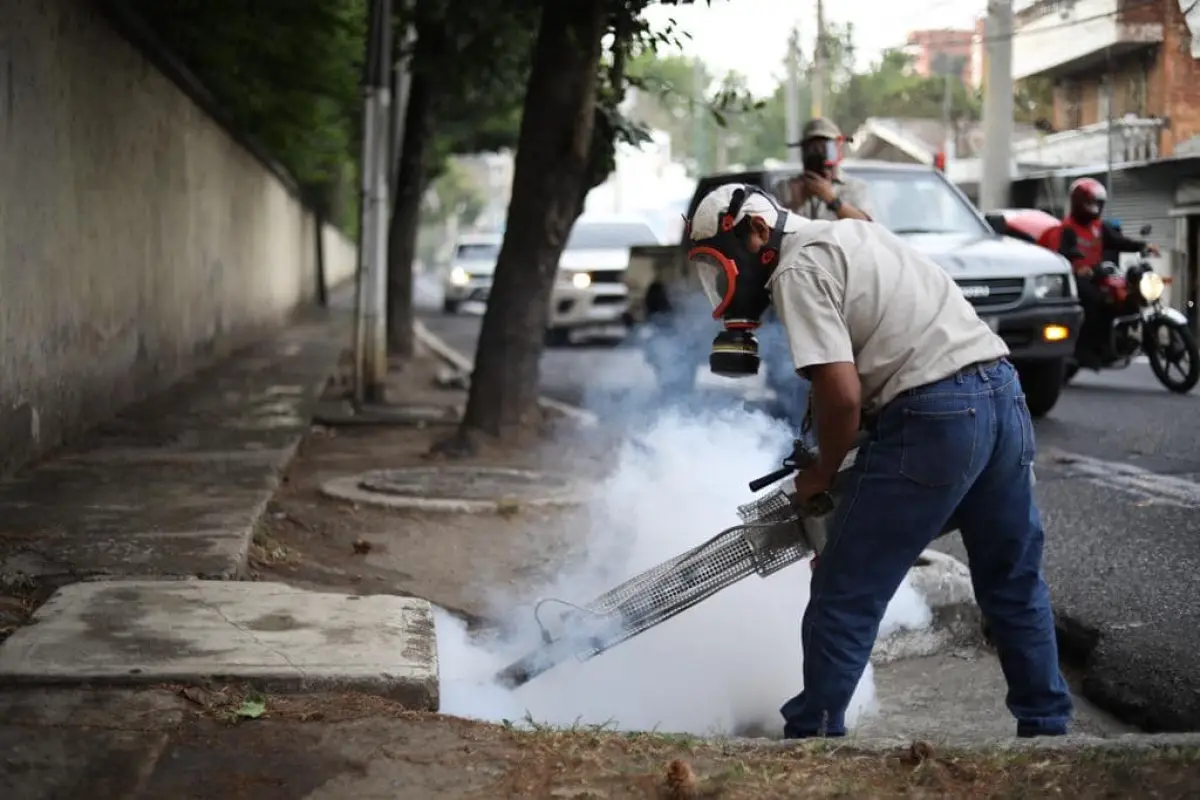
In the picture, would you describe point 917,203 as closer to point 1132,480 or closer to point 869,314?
point 1132,480

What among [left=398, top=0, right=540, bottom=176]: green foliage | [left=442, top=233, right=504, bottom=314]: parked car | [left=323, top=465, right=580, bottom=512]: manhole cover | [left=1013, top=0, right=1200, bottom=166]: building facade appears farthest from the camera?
[left=442, top=233, right=504, bottom=314]: parked car

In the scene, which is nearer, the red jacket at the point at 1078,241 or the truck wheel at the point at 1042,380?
the truck wheel at the point at 1042,380

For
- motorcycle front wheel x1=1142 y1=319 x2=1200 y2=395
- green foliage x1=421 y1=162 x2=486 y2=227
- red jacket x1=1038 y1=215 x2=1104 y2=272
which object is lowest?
motorcycle front wheel x1=1142 y1=319 x2=1200 y2=395

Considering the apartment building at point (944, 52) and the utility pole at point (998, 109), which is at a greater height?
the apartment building at point (944, 52)

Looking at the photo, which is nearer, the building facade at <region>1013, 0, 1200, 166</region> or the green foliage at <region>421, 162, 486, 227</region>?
the building facade at <region>1013, 0, 1200, 166</region>

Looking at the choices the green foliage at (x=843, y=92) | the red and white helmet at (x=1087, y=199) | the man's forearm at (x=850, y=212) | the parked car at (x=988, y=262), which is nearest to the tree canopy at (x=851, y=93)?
the green foliage at (x=843, y=92)

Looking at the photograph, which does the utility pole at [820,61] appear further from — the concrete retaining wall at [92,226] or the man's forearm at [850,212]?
the concrete retaining wall at [92,226]

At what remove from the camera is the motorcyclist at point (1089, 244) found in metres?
10.9

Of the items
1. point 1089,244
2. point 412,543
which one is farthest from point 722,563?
point 1089,244

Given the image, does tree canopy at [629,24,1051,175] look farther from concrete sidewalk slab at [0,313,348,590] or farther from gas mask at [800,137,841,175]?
concrete sidewalk slab at [0,313,348,590]

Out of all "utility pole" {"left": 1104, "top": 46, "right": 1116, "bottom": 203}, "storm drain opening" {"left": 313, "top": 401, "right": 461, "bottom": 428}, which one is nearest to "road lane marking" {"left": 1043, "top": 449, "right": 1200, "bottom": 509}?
"utility pole" {"left": 1104, "top": 46, "right": 1116, "bottom": 203}

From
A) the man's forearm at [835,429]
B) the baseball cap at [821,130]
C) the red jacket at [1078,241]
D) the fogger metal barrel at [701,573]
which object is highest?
the baseball cap at [821,130]

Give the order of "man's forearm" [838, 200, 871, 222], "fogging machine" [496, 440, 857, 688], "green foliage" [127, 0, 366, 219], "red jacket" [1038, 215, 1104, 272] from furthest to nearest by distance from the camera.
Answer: "green foliage" [127, 0, 366, 219] → "red jacket" [1038, 215, 1104, 272] → "man's forearm" [838, 200, 871, 222] → "fogging machine" [496, 440, 857, 688]

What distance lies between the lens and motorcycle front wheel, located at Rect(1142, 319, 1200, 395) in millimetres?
11008
